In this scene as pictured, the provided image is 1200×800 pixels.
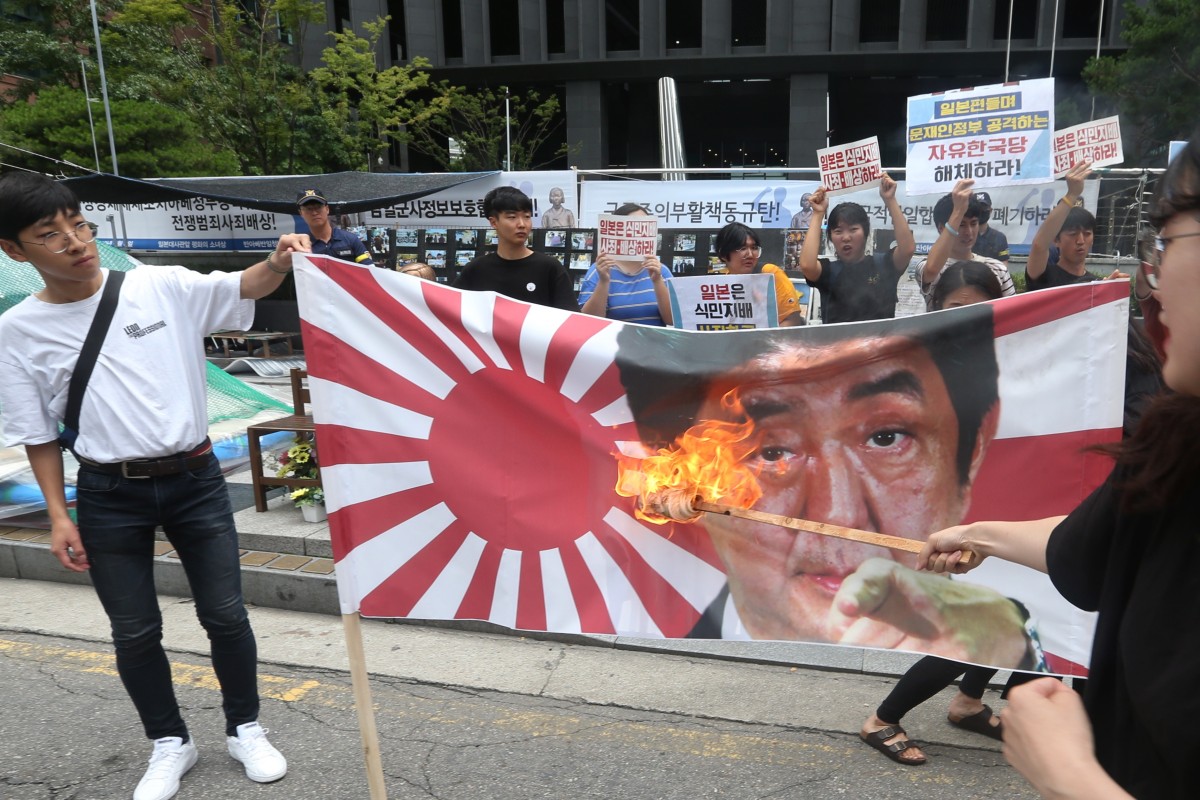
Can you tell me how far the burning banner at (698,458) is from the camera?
2.38 meters

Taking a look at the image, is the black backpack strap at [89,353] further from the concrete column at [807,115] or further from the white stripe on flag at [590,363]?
the concrete column at [807,115]

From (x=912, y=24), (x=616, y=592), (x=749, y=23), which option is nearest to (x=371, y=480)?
(x=616, y=592)

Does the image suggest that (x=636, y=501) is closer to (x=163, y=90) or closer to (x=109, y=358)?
(x=109, y=358)

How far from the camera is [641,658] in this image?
13.0 feet

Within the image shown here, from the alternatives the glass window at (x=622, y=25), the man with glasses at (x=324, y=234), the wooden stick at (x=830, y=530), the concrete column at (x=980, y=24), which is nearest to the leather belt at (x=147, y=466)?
the wooden stick at (x=830, y=530)

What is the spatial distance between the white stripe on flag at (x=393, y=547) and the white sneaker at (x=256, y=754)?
3.08 feet

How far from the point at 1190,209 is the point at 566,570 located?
186cm

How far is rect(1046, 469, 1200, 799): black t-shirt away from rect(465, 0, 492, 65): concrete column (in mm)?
26062

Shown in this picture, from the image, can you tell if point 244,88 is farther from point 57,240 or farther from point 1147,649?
point 1147,649

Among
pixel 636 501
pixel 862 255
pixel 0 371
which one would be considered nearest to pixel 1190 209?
pixel 636 501

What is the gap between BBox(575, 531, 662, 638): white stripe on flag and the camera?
2486 millimetres

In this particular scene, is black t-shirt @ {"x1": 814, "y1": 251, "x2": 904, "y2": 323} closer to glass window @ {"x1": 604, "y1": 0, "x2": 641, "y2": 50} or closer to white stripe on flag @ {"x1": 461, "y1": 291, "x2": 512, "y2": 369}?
white stripe on flag @ {"x1": 461, "y1": 291, "x2": 512, "y2": 369}

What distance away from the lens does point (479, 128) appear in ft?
75.7

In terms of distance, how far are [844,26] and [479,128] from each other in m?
9.91
